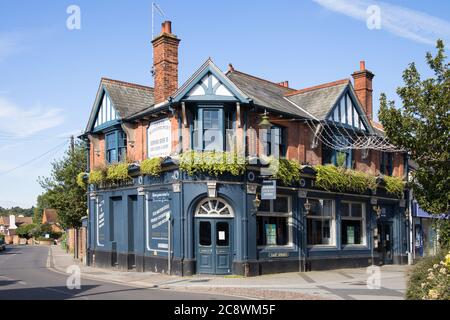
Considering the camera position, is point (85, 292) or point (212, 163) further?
point (212, 163)

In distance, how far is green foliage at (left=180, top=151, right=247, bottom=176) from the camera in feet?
68.7

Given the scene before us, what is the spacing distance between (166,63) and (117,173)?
5.65m

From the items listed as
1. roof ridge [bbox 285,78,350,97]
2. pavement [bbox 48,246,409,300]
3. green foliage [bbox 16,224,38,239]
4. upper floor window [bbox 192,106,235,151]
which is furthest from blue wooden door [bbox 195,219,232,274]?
green foliage [bbox 16,224,38,239]

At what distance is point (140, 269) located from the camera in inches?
936

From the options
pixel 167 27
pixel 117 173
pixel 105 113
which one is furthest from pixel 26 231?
pixel 167 27

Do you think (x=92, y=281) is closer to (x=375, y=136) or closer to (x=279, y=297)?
(x=279, y=297)

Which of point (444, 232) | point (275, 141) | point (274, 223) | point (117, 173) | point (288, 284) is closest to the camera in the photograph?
point (444, 232)

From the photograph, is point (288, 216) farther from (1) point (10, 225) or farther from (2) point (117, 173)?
(1) point (10, 225)

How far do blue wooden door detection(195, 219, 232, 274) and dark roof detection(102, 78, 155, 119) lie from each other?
7.45 metres

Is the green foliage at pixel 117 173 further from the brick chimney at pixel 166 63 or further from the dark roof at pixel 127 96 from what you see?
the brick chimney at pixel 166 63

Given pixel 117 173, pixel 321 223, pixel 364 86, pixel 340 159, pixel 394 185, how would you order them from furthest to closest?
pixel 364 86
pixel 394 185
pixel 340 159
pixel 321 223
pixel 117 173

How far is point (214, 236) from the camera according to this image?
70.1 ft

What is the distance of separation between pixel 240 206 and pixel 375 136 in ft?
32.7
